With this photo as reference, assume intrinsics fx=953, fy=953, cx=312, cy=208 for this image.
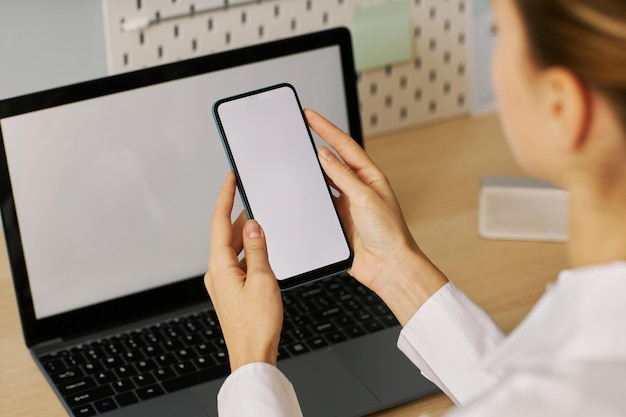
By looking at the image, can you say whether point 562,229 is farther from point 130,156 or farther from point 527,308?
point 130,156

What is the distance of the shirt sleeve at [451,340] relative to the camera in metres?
0.78

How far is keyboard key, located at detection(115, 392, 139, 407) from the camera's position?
841 mm

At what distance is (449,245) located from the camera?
1.11 meters

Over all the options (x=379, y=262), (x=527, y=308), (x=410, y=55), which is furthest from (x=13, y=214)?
(x=410, y=55)

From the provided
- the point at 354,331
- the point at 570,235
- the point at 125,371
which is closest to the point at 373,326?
the point at 354,331

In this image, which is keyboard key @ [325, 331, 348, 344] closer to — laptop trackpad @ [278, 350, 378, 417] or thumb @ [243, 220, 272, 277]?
laptop trackpad @ [278, 350, 378, 417]

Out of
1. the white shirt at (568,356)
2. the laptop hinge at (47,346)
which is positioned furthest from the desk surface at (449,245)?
the white shirt at (568,356)

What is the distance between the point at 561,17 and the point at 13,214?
1.97ft

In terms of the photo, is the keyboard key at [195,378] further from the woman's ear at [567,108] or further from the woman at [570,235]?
the woman's ear at [567,108]

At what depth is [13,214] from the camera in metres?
0.92

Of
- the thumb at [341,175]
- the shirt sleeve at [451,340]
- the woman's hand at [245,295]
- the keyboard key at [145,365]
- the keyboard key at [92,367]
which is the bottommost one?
the keyboard key at [92,367]

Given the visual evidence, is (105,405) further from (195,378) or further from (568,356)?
(568,356)

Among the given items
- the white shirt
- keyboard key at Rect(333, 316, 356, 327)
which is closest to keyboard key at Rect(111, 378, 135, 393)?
keyboard key at Rect(333, 316, 356, 327)

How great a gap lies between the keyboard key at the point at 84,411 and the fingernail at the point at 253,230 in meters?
0.22
